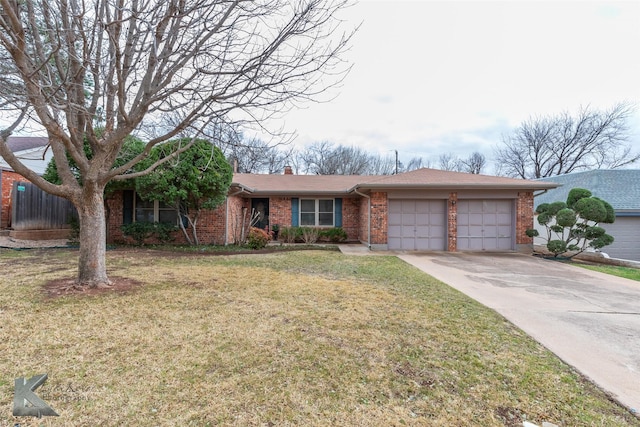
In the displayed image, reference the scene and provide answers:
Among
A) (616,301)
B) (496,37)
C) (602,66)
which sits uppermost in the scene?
(602,66)

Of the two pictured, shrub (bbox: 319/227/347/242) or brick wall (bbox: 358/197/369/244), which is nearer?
brick wall (bbox: 358/197/369/244)

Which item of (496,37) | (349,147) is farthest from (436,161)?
(496,37)

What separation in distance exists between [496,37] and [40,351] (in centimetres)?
1059

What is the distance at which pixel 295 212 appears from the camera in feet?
45.8

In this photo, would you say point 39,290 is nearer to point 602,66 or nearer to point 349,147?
point 602,66

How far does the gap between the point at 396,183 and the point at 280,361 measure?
8916mm

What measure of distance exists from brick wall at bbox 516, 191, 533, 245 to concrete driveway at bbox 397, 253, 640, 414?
94.4 inches

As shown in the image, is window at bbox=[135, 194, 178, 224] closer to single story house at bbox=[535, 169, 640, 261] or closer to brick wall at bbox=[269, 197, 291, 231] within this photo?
brick wall at bbox=[269, 197, 291, 231]

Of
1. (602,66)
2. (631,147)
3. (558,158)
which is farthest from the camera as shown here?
(558,158)

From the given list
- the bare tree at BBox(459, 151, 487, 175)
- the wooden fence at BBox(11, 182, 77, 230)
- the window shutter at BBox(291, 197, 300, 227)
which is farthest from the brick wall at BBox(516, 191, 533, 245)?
the bare tree at BBox(459, 151, 487, 175)

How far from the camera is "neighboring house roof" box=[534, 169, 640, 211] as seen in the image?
1305cm

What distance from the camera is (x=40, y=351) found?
2824 millimetres

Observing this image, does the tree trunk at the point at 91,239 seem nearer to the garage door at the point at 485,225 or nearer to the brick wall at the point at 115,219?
the brick wall at the point at 115,219

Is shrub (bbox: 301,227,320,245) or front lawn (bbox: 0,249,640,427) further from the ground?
shrub (bbox: 301,227,320,245)
